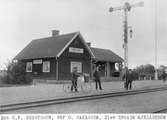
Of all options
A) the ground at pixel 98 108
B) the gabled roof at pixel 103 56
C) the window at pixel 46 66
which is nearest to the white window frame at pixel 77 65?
the window at pixel 46 66

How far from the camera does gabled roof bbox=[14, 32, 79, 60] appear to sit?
90.9ft

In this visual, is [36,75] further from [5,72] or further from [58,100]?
[58,100]

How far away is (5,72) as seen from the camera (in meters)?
24.4

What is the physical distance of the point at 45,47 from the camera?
2992 centimetres

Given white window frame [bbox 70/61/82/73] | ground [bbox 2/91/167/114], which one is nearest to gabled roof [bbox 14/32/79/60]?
white window frame [bbox 70/61/82/73]

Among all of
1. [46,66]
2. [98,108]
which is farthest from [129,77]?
[46,66]

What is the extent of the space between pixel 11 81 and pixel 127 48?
39.1 ft

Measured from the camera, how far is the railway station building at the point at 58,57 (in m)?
27.1

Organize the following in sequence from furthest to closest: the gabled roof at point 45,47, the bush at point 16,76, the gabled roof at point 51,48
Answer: the gabled roof at point 45,47, the gabled roof at point 51,48, the bush at point 16,76

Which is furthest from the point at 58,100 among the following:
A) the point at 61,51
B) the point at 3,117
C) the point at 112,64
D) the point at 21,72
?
the point at 112,64

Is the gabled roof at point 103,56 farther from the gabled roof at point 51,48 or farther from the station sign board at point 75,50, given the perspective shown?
the station sign board at point 75,50

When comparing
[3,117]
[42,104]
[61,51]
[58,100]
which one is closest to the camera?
[3,117]

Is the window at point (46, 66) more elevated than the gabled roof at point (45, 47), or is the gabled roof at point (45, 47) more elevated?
the gabled roof at point (45, 47)

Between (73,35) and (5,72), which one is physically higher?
(73,35)
